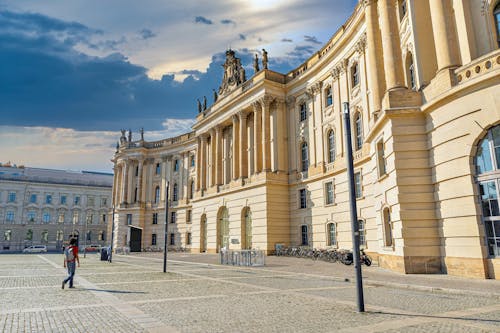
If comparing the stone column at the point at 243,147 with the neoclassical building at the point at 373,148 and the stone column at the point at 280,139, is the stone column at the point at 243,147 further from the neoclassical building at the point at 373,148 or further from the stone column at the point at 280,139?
the stone column at the point at 280,139

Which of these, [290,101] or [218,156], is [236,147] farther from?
[290,101]

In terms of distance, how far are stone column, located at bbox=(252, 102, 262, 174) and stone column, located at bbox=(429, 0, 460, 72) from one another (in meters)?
21.9

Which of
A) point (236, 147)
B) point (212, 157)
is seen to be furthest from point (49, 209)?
point (236, 147)

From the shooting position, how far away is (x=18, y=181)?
77.8m

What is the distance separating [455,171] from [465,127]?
1828 mm

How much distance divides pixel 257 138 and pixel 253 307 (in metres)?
28.6

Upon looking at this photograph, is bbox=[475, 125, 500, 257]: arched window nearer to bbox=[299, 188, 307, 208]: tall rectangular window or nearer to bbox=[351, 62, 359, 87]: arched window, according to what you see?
bbox=[351, 62, 359, 87]: arched window

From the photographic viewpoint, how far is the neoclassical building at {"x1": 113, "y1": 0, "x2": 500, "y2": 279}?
47.0 feet

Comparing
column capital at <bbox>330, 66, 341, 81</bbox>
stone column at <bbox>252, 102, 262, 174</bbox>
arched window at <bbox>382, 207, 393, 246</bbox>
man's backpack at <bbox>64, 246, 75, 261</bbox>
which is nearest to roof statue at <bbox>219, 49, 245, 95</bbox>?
stone column at <bbox>252, 102, 262, 174</bbox>

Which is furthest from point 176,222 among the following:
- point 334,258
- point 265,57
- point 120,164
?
point 334,258

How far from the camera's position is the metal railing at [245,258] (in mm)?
23594

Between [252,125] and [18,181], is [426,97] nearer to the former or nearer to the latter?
[252,125]

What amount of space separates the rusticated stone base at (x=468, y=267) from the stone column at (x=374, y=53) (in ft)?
37.1

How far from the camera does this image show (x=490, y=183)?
13.7 meters
